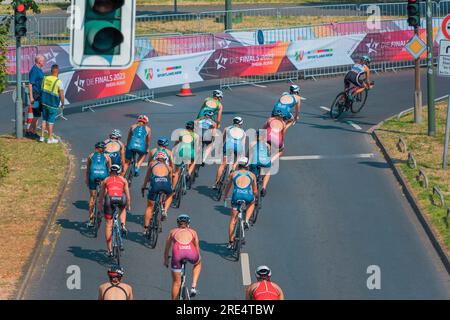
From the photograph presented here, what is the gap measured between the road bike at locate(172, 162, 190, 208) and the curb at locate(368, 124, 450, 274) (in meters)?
4.70

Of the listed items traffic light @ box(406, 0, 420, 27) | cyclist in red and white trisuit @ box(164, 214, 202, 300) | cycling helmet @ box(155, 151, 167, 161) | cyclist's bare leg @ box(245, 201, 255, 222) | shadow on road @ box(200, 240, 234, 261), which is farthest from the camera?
traffic light @ box(406, 0, 420, 27)

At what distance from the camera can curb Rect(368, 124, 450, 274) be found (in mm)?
18672

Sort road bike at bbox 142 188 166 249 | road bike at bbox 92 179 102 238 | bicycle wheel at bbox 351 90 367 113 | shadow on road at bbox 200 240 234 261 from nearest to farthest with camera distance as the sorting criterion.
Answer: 1. shadow on road at bbox 200 240 234 261
2. road bike at bbox 142 188 166 249
3. road bike at bbox 92 179 102 238
4. bicycle wheel at bbox 351 90 367 113

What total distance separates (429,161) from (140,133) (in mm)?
6894

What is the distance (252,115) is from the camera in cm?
3041

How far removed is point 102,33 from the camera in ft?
28.4

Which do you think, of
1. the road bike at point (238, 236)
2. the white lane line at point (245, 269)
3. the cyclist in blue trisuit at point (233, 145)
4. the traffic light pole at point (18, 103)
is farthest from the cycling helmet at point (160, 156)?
the traffic light pole at point (18, 103)

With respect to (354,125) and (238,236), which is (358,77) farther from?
(238,236)

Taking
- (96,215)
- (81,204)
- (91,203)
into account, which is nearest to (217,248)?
(96,215)

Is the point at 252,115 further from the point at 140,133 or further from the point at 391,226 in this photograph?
the point at 391,226

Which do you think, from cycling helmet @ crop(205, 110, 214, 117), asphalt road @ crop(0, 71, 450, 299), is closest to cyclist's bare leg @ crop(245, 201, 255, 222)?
asphalt road @ crop(0, 71, 450, 299)

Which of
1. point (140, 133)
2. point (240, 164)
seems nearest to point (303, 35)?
point (140, 133)

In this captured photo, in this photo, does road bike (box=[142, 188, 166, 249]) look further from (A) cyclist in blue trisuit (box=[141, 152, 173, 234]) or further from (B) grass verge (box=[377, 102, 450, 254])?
(B) grass verge (box=[377, 102, 450, 254])

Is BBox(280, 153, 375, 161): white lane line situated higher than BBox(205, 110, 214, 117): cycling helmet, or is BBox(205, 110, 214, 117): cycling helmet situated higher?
BBox(205, 110, 214, 117): cycling helmet
